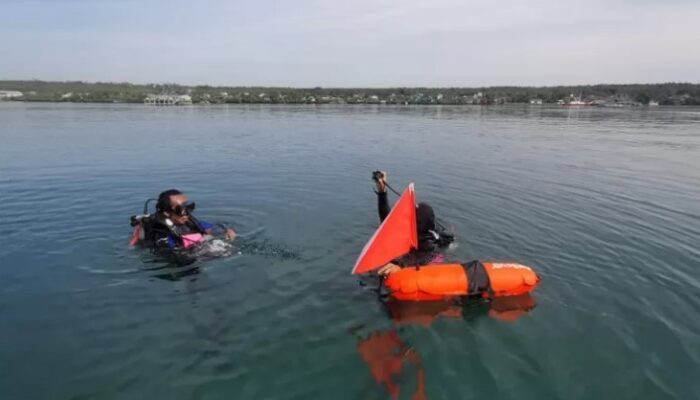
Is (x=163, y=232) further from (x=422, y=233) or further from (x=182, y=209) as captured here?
(x=422, y=233)

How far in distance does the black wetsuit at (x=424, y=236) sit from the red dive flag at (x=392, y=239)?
2.99 ft

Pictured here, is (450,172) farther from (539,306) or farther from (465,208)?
(539,306)

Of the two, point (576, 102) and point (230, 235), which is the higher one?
point (576, 102)

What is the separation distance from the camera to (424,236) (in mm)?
10703

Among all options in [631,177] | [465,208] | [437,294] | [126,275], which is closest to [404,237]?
[437,294]

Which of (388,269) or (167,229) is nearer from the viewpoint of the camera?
(388,269)

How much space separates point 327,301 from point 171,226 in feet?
13.5

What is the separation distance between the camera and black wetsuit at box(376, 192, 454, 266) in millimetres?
10500

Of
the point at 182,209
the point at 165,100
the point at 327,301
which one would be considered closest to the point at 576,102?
the point at 165,100

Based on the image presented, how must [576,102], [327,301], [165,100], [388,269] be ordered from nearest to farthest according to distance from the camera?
[327,301] → [388,269] → [165,100] → [576,102]

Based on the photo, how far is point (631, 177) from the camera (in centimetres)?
2206

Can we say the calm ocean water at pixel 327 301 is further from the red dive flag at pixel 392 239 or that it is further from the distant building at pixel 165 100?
the distant building at pixel 165 100

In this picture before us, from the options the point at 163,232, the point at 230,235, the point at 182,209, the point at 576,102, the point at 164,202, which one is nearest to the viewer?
the point at 164,202

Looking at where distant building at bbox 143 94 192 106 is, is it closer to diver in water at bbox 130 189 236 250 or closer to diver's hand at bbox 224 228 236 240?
diver's hand at bbox 224 228 236 240
